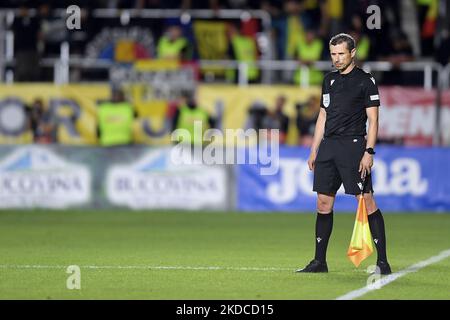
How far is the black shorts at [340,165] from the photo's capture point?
11695mm

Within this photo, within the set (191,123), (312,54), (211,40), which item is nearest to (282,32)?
(312,54)

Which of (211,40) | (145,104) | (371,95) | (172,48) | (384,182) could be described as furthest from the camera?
(211,40)

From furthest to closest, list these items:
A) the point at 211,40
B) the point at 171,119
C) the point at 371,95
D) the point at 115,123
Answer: the point at 211,40, the point at 171,119, the point at 115,123, the point at 371,95

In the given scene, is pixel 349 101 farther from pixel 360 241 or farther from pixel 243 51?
pixel 243 51

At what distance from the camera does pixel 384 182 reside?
22.3 m

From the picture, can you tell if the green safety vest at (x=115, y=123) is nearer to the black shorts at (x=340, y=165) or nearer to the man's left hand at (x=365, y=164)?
the black shorts at (x=340, y=165)

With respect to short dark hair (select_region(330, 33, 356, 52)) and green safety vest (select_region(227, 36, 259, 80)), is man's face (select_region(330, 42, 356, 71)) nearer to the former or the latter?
short dark hair (select_region(330, 33, 356, 52))

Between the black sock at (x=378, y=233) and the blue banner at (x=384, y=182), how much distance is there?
33.8 feet

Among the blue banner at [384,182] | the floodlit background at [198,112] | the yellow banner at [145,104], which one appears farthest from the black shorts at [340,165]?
the yellow banner at [145,104]

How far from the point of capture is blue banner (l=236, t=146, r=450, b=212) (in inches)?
874

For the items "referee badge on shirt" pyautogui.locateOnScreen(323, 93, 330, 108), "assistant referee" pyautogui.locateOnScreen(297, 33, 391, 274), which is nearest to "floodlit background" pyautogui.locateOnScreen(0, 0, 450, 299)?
"assistant referee" pyautogui.locateOnScreen(297, 33, 391, 274)

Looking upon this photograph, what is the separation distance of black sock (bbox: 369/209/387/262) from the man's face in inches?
55.4

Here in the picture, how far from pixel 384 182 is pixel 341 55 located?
10.9 m

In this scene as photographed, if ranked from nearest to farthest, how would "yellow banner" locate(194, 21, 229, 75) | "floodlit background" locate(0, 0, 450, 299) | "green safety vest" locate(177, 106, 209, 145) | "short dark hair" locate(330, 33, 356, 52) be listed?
"short dark hair" locate(330, 33, 356, 52) < "floodlit background" locate(0, 0, 450, 299) < "green safety vest" locate(177, 106, 209, 145) < "yellow banner" locate(194, 21, 229, 75)
